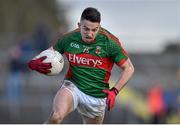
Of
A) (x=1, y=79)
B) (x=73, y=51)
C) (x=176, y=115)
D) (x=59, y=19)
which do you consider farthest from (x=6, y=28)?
(x=73, y=51)

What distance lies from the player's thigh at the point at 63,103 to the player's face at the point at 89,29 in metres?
0.74

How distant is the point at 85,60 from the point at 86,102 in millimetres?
549

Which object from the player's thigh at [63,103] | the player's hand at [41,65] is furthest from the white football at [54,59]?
the player's thigh at [63,103]

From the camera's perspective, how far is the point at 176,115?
19.7m

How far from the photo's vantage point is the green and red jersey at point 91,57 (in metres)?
10.7

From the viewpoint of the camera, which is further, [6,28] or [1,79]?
[6,28]

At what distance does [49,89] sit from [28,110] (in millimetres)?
1157

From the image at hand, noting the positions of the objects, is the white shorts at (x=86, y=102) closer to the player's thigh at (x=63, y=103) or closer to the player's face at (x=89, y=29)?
the player's thigh at (x=63, y=103)

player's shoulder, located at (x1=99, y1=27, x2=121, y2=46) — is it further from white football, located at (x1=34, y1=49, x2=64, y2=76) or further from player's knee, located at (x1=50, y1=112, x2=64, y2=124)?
player's knee, located at (x1=50, y1=112, x2=64, y2=124)

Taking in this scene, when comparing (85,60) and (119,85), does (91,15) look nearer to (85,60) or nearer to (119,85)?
(85,60)

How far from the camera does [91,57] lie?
35.4 feet

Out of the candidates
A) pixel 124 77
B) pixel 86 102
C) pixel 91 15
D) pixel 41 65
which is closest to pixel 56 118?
pixel 86 102

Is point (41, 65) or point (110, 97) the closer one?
point (110, 97)

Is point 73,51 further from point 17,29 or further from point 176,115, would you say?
point 17,29
